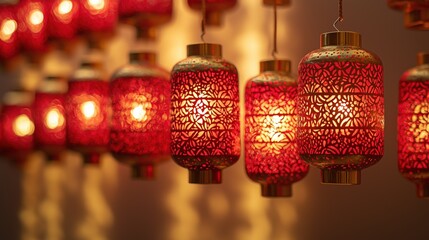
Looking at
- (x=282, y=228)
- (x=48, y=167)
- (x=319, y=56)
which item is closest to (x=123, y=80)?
(x=319, y=56)

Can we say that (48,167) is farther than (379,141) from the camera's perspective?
Yes

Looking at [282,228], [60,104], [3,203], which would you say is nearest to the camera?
[282,228]

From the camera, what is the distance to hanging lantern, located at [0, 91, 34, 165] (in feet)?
11.8

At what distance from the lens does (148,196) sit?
363 cm

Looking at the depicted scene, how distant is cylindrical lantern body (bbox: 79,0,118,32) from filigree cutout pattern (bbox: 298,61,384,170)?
1.07 meters

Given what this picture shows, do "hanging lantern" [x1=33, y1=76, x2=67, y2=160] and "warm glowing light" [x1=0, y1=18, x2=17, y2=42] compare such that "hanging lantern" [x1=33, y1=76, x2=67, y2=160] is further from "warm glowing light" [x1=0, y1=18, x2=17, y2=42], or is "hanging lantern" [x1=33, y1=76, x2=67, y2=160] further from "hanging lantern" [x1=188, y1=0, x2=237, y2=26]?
"hanging lantern" [x1=188, y1=0, x2=237, y2=26]

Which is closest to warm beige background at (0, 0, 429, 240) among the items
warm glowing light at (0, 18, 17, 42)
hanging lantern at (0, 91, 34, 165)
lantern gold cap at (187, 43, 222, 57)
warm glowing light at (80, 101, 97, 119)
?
hanging lantern at (0, 91, 34, 165)

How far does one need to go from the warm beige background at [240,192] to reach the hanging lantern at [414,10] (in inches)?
23.8

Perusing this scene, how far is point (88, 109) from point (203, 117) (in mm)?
894

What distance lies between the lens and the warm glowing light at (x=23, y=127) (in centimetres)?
357

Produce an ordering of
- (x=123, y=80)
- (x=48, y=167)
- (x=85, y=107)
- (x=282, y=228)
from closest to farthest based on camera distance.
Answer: (x=123, y=80) → (x=85, y=107) → (x=282, y=228) → (x=48, y=167)

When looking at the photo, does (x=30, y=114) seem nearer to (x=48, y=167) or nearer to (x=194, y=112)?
(x=48, y=167)

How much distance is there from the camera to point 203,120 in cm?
206

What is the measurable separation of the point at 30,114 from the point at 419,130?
2080 mm
